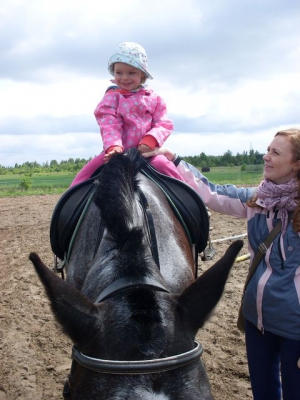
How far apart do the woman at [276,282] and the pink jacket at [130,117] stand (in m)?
1.04

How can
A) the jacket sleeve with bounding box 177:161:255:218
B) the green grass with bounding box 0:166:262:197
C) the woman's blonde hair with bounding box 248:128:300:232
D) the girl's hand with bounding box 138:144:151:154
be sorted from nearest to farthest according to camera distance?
the woman's blonde hair with bounding box 248:128:300:232
the jacket sleeve with bounding box 177:161:255:218
the girl's hand with bounding box 138:144:151:154
the green grass with bounding box 0:166:262:197

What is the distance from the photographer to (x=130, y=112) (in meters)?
3.96

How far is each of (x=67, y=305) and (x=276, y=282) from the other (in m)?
1.57

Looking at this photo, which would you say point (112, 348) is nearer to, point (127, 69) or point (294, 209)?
point (294, 209)

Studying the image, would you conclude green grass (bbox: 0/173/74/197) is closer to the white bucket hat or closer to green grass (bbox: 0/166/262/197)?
green grass (bbox: 0/166/262/197)

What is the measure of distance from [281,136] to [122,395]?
207 centimetres

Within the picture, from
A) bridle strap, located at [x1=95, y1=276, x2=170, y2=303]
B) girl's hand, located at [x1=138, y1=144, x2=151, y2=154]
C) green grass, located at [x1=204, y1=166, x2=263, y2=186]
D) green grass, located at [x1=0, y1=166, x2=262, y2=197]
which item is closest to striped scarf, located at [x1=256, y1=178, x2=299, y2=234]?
girl's hand, located at [x1=138, y1=144, x2=151, y2=154]

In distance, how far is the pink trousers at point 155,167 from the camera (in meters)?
3.79

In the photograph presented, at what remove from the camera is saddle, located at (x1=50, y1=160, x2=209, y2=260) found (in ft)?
11.7

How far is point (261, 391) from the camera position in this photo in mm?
3311

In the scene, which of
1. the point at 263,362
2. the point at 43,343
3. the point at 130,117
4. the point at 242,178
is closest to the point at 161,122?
the point at 130,117

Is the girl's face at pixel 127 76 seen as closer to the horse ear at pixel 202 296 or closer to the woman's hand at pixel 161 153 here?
the woman's hand at pixel 161 153

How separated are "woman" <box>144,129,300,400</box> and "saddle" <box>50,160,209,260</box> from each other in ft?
1.47

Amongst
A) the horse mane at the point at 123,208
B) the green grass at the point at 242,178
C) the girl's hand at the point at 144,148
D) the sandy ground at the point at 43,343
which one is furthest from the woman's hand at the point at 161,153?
the green grass at the point at 242,178
